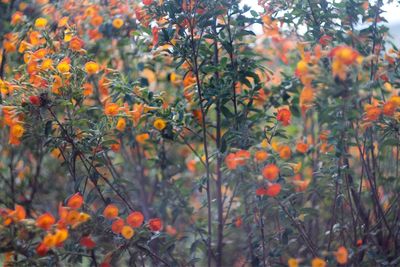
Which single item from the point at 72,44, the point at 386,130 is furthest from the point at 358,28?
the point at 72,44

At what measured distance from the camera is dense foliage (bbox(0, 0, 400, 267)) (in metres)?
2.32

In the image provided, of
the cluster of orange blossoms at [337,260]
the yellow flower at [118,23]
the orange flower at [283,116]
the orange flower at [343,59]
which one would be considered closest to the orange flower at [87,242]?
the cluster of orange blossoms at [337,260]

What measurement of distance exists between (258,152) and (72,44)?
0.95 m

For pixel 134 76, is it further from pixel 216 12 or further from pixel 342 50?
pixel 342 50

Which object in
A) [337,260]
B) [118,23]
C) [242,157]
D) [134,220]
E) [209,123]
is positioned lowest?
[337,260]

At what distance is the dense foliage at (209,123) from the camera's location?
232 cm

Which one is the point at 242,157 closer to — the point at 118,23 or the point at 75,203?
the point at 75,203

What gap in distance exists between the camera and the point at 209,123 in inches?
125

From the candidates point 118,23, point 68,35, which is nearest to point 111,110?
point 68,35

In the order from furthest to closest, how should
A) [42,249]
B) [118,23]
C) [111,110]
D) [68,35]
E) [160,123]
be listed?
1. [118,23]
2. [68,35]
3. [160,123]
4. [111,110]
5. [42,249]

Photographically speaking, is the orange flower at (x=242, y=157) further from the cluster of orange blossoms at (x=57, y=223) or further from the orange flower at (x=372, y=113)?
the cluster of orange blossoms at (x=57, y=223)

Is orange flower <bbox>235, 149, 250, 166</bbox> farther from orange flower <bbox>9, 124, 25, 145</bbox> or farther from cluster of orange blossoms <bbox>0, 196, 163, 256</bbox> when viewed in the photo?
orange flower <bbox>9, 124, 25, 145</bbox>

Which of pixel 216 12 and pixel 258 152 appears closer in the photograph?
pixel 258 152

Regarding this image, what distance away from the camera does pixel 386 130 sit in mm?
2494
